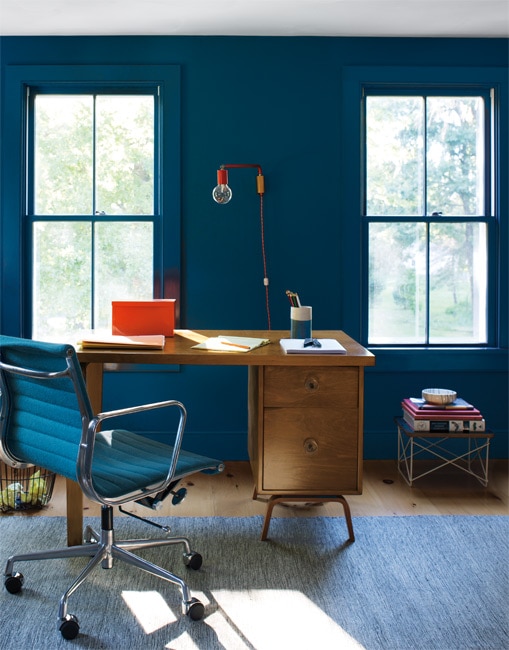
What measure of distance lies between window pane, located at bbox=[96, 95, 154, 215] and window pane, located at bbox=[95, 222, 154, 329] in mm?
102

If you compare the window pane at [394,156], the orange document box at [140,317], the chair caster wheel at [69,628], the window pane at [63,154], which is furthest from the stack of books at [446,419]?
the window pane at [63,154]

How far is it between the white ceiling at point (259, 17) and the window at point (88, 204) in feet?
1.25

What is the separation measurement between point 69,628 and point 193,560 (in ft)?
1.89

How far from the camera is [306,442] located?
2682mm

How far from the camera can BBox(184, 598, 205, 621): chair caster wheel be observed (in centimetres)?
221

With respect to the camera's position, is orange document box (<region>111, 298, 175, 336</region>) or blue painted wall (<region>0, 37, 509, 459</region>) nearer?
orange document box (<region>111, 298, 175, 336</region>)

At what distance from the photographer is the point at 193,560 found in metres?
2.56

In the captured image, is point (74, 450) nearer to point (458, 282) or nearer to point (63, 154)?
point (63, 154)

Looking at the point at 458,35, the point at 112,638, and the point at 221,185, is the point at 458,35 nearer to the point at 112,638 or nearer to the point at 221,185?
the point at 221,185

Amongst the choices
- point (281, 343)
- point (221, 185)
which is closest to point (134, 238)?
point (221, 185)

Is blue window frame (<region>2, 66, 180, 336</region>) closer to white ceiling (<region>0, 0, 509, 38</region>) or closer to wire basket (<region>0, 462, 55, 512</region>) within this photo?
white ceiling (<region>0, 0, 509, 38</region>)

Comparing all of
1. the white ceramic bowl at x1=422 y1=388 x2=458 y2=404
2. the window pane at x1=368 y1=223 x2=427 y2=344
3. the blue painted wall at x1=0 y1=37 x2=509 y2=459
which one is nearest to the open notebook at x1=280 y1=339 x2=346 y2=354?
the white ceramic bowl at x1=422 y1=388 x2=458 y2=404

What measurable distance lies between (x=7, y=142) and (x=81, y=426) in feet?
7.51

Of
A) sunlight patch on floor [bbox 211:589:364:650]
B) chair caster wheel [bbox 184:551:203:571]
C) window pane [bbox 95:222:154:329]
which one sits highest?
window pane [bbox 95:222:154:329]
